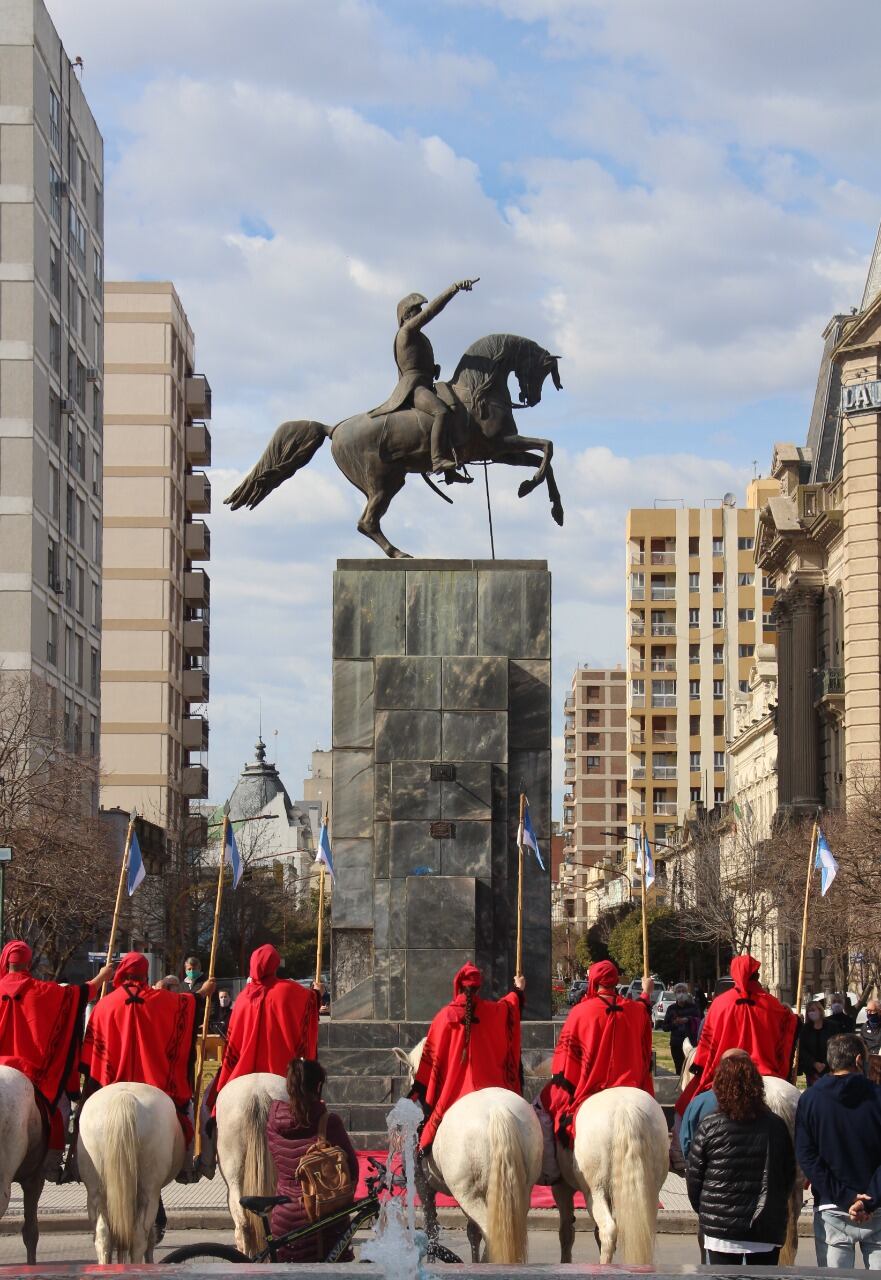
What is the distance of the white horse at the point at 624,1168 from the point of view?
12.1 meters

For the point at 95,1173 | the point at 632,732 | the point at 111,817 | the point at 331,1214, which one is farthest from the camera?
the point at 632,732

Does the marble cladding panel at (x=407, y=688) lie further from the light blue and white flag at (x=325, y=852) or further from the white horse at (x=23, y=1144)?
the white horse at (x=23, y=1144)

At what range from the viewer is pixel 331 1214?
10188 mm

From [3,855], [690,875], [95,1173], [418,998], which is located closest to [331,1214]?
[95,1173]

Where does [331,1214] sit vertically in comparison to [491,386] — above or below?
below

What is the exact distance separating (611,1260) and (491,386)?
1456 cm

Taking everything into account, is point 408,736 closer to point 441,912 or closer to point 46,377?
point 441,912

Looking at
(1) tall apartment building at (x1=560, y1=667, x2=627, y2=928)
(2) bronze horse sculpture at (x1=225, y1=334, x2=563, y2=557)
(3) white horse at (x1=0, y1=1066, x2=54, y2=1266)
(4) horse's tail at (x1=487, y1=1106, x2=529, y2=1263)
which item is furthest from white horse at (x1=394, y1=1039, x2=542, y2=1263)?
(1) tall apartment building at (x1=560, y1=667, x2=627, y2=928)

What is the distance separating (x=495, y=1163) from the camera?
39.6 feet

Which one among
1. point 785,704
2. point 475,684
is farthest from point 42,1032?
point 785,704

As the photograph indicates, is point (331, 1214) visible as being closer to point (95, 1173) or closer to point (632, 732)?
point (95, 1173)

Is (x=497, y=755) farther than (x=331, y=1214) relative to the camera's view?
Yes

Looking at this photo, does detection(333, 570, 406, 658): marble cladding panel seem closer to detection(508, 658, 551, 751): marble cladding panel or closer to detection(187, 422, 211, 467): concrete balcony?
detection(508, 658, 551, 751): marble cladding panel

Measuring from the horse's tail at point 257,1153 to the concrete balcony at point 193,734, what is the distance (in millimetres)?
87073
